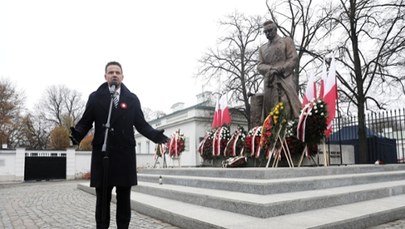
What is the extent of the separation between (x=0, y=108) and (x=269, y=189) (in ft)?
131

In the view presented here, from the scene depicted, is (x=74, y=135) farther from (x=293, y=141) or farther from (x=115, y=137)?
(x=293, y=141)

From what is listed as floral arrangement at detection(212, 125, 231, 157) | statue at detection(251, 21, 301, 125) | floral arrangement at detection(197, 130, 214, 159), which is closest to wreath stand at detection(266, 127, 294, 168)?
statue at detection(251, 21, 301, 125)

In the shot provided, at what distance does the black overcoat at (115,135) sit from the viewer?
11.7 ft

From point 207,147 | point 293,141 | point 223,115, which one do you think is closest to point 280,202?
point 293,141

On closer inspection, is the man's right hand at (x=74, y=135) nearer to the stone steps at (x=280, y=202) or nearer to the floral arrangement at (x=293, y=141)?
the stone steps at (x=280, y=202)

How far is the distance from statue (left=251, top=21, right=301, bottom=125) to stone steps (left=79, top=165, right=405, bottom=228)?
2623 mm

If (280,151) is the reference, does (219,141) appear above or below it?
above

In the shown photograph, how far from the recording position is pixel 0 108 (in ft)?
124

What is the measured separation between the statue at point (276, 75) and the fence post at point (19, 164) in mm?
23174

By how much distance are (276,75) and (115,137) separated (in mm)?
7209

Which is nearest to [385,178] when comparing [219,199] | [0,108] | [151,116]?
[219,199]

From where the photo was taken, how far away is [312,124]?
326 inches

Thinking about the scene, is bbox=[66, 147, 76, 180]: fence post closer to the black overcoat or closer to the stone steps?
the stone steps

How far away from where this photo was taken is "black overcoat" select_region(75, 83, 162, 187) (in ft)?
11.7
